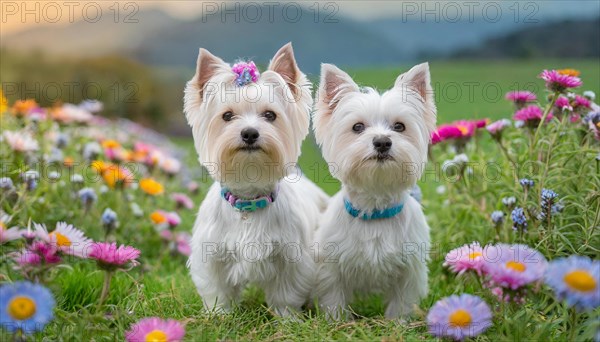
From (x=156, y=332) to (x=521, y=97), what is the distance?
2929 millimetres

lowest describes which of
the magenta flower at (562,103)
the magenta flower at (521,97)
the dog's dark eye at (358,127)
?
the dog's dark eye at (358,127)

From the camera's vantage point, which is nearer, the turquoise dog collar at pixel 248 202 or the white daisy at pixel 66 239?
the white daisy at pixel 66 239

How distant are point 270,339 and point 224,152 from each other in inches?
40.1

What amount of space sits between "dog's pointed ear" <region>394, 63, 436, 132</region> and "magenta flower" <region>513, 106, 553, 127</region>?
817 mm

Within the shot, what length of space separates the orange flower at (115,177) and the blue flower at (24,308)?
8.63ft

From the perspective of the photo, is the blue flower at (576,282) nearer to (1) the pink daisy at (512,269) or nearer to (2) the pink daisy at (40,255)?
(1) the pink daisy at (512,269)

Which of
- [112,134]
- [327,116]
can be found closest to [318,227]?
[327,116]

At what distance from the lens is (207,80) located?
3666 millimetres

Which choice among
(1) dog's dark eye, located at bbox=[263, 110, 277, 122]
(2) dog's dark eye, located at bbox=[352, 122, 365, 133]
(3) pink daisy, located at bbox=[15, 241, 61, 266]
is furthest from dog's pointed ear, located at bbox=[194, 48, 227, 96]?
(3) pink daisy, located at bbox=[15, 241, 61, 266]

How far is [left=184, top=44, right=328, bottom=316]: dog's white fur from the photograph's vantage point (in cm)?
348

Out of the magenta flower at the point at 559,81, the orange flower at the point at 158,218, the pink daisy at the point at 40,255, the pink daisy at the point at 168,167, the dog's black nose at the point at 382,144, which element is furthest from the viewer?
the pink daisy at the point at 168,167

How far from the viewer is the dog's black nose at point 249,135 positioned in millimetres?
3361

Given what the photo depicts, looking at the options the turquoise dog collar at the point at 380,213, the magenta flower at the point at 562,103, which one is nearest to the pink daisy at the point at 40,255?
the turquoise dog collar at the point at 380,213

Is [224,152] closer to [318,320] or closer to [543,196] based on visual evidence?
[318,320]
